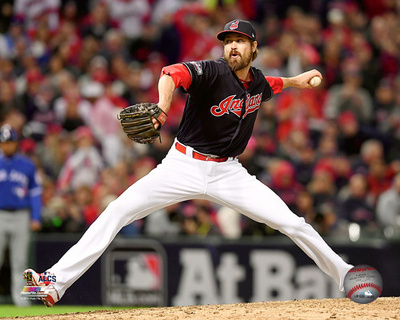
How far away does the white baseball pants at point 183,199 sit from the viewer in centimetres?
555

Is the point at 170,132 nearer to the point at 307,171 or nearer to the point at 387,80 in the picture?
the point at 307,171

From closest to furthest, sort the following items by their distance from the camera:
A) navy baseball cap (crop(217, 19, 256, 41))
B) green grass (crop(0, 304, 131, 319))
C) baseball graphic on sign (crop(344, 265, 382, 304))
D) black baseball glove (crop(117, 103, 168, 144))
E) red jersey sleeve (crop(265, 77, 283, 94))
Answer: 1. black baseball glove (crop(117, 103, 168, 144))
2. navy baseball cap (crop(217, 19, 256, 41))
3. baseball graphic on sign (crop(344, 265, 382, 304))
4. red jersey sleeve (crop(265, 77, 283, 94))
5. green grass (crop(0, 304, 131, 319))

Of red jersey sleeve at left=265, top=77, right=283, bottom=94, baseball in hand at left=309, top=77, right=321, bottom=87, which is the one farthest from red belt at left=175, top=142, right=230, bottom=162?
baseball in hand at left=309, top=77, right=321, bottom=87

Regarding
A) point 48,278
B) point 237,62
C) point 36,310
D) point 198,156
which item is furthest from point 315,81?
point 36,310

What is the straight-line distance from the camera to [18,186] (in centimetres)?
967

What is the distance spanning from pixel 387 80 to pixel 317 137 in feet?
6.16

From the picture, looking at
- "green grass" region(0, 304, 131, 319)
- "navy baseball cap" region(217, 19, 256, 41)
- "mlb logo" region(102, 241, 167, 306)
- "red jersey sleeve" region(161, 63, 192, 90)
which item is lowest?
"green grass" region(0, 304, 131, 319)

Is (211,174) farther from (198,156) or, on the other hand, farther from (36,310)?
(36,310)

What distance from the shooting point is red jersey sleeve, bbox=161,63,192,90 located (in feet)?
17.5

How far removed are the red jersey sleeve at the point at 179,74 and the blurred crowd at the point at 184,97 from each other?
15.3 ft

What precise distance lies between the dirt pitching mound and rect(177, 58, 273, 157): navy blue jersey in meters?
1.19

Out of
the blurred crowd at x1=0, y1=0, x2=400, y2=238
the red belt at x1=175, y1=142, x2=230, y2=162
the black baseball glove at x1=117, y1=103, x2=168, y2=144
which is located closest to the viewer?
the black baseball glove at x1=117, y1=103, x2=168, y2=144

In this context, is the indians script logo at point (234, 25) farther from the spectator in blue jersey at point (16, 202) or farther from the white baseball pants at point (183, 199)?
the spectator in blue jersey at point (16, 202)

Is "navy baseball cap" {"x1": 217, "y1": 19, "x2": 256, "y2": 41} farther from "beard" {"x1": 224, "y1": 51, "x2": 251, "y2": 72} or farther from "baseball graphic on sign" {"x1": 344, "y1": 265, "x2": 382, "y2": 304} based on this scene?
"baseball graphic on sign" {"x1": 344, "y1": 265, "x2": 382, "y2": 304}
